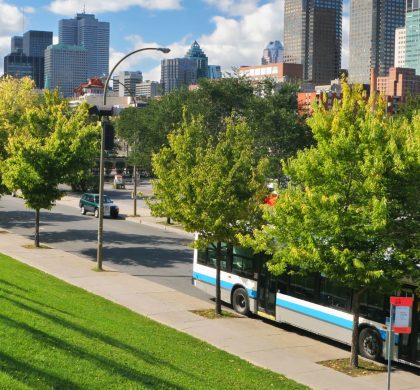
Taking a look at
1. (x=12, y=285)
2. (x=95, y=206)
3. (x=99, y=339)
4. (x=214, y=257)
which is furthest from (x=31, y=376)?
(x=95, y=206)

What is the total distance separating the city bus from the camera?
1616cm

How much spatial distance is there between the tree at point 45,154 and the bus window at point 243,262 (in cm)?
1181

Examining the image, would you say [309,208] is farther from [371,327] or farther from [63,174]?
[63,174]

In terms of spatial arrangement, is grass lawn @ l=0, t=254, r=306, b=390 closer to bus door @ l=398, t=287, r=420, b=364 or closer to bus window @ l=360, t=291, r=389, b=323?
bus door @ l=398, t=287, r=420, b=364

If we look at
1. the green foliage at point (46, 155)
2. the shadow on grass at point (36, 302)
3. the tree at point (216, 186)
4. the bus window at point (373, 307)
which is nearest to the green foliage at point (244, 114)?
the green foliage at point (46, 155)

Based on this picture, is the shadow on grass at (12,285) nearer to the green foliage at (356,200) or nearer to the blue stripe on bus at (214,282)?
the blue stripe on bus at (214,282)

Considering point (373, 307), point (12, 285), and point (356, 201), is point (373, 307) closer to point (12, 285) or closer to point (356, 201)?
point (356, 201)

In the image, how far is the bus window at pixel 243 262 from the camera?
2088 centimetres

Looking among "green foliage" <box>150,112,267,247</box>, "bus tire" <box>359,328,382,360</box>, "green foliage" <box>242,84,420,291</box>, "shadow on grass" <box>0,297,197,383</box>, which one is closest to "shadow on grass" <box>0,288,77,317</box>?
"shadow on grass" <box>0,297,197,383</box>

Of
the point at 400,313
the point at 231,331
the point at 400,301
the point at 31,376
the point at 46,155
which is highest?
the point at 46,155

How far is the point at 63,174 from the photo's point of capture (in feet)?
102


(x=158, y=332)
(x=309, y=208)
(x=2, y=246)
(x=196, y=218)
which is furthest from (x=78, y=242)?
(x=309, y=208)

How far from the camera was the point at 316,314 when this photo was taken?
59.0 feet

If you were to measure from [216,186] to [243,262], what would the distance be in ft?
10.4
